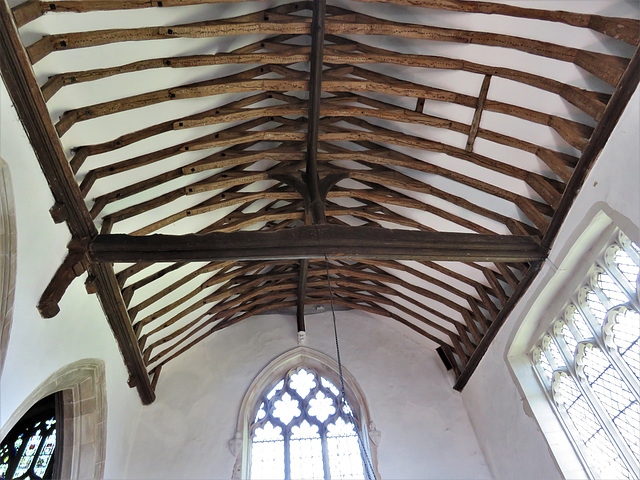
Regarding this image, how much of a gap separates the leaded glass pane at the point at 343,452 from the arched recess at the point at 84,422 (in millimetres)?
2692

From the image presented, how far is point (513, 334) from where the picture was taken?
208 inches

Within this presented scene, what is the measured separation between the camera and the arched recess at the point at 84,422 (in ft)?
16.2

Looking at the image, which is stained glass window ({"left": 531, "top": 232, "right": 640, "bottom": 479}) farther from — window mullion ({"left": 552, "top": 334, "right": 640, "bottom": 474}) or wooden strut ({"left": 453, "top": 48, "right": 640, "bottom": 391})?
wooden strut ({"left": 453, "top": 48, "right": 640, "bottom": 391})

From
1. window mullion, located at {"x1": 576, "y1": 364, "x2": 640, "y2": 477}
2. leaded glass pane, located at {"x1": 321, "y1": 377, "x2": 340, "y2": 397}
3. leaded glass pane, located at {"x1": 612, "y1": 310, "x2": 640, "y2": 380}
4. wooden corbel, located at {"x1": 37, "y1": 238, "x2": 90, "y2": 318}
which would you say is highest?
leaded glass pane, located at {"x1": 321, "y1": 377, "x2": 340, "y2": 397}

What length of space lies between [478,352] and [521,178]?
2506 mm

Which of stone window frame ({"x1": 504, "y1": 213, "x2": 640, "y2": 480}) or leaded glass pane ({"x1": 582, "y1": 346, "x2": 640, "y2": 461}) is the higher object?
stone window frame ({"x1": 504, "y1": 213, "x2": 640, "y2": 480})

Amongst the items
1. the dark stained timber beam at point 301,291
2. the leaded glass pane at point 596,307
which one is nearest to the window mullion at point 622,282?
the leaded glass pane at point 596,307

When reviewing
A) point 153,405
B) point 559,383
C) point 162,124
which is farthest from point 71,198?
point 559,383

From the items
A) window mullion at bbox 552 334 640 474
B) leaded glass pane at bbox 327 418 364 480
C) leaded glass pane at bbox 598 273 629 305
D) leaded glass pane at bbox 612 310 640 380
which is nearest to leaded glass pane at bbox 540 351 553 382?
window mullion at bbox 552 334 640 474

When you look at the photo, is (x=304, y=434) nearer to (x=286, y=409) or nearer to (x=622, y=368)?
(x=286, y=409)

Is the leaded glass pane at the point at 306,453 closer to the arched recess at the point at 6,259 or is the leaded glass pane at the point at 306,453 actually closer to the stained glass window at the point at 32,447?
the stained glass window at the point at 32,447

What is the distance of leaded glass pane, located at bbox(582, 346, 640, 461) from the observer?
4.02 meters

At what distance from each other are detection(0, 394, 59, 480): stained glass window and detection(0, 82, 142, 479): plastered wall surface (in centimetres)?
166

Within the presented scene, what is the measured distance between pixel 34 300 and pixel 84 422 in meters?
1.80
